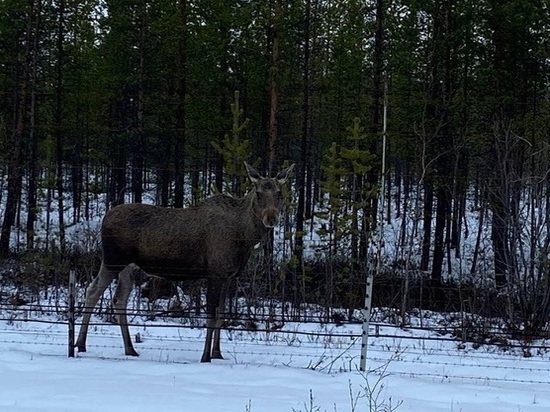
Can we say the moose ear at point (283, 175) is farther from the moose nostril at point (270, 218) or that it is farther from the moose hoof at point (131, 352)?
the moose hoof at point (131, 352)

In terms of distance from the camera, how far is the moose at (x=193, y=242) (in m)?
9.54

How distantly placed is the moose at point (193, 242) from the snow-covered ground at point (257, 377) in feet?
2.53

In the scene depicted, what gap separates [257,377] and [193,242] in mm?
2287

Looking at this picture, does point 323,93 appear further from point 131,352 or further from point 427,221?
point 131,352

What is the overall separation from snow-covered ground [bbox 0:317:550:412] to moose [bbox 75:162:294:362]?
30.4 inches

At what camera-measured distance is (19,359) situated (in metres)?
8.95

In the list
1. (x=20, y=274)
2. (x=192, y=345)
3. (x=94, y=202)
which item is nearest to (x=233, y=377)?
(x=192, y=345)

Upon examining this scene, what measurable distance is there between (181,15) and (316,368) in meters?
→ 19.0

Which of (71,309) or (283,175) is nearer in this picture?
(71,309)

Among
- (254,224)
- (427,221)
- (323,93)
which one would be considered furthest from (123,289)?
(323,93)

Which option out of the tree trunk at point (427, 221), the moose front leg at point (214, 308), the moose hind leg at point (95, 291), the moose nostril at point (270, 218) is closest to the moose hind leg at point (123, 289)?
the moose hind leg at point (95, 291)

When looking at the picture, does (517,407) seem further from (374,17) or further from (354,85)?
(354,85)

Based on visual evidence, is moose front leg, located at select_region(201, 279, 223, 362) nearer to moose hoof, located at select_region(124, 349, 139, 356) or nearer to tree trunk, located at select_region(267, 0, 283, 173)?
moose hoof, located at select_region(124, 349, 139, 356)

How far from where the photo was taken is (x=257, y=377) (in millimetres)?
8289
